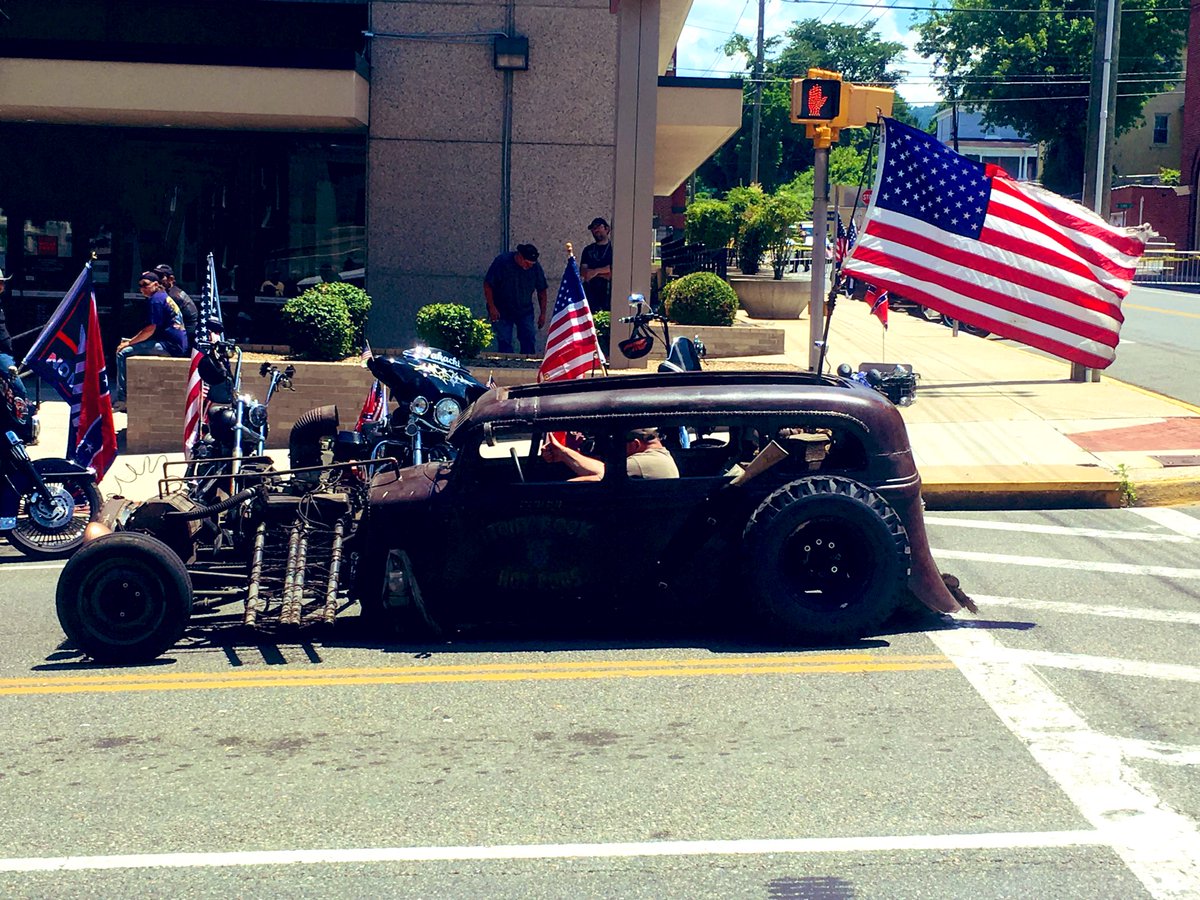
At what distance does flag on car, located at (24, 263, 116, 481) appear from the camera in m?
11.4

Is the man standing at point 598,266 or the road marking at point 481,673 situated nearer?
the road marking at point 481,673

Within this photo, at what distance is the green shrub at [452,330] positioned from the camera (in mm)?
16250

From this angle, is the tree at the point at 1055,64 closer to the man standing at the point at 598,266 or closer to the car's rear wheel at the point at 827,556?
the man standing at the point at 598,266

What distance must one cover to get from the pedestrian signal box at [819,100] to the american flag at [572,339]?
3042 millimetres

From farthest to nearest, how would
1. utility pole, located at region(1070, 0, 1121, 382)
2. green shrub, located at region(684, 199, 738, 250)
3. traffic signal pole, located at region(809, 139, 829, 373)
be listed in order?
green shrub, located at region(684, 199, 738, 250) → utility pole, located at region(1070, 0, 1121, 382) → traffic signal pole, located at region(809, 139, 829, 373)

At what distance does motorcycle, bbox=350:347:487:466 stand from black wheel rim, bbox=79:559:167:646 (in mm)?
3209

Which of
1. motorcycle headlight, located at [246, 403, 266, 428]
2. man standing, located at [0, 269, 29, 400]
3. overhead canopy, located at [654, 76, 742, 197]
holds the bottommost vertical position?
motorcycle headlight, located at [246, 403, 266, 428]

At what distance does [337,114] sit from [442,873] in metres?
13.7

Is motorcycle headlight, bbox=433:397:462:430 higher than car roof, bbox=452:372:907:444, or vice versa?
car roof, bbox=452:372:907:444

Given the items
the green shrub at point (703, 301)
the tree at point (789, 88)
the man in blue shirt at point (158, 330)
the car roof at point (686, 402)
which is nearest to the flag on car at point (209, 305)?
the man in blue shirt at point (158, 330)

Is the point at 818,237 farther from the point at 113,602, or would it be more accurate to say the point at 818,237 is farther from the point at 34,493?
the point at 113,602

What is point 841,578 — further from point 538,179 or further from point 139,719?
point 538,179

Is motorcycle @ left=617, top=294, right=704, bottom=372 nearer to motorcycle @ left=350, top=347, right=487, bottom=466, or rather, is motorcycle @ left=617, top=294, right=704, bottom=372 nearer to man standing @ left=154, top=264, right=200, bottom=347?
motorcycle @ left=350, top=347, right=487, bottom=466

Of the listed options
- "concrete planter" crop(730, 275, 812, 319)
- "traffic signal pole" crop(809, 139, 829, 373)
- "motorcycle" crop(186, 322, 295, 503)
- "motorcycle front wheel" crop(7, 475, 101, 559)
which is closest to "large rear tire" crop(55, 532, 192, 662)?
"motorcycle" crop(186, 322, 295, 503)
